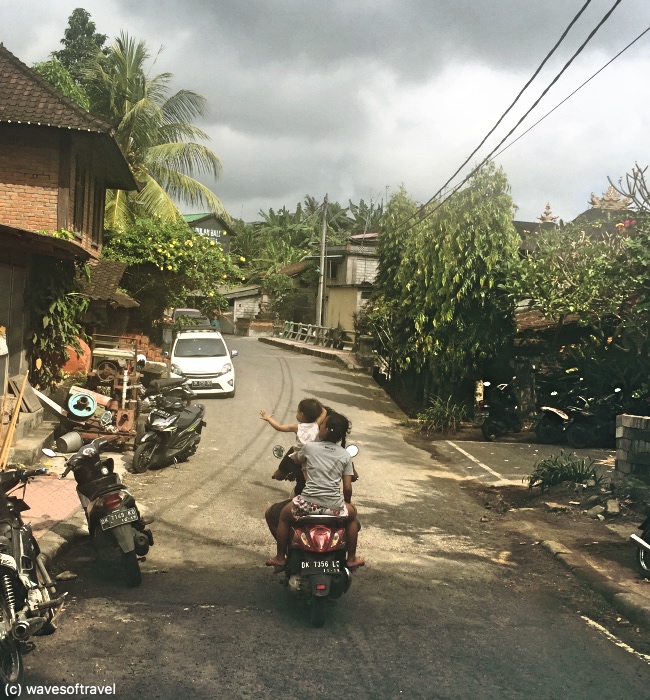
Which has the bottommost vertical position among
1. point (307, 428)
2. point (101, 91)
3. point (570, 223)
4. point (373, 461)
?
point (373, 461)

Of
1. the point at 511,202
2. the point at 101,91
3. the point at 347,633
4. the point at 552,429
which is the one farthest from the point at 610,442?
the point at 101,91

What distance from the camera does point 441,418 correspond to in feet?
66.5

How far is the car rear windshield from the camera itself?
22.0m

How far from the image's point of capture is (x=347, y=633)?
547 cm

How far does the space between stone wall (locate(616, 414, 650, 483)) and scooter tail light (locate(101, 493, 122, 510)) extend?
251 inches

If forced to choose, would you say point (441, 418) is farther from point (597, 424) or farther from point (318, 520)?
point (318, 520)

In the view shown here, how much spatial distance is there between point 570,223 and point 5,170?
1290 centimetres

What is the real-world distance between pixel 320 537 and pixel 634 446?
5.89 m

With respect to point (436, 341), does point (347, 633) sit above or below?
below

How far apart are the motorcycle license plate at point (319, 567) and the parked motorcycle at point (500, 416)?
42.9 feet

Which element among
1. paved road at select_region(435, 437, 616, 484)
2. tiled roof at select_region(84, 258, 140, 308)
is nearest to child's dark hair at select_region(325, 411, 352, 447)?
paved road at select_region(435, 437, 616, 484)

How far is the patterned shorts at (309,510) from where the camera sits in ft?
19.4

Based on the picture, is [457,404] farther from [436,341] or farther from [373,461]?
[373,461]

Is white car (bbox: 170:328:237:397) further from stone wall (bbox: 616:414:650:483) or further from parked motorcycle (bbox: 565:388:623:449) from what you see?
stone wall (bbox: 616:414:650:483)
